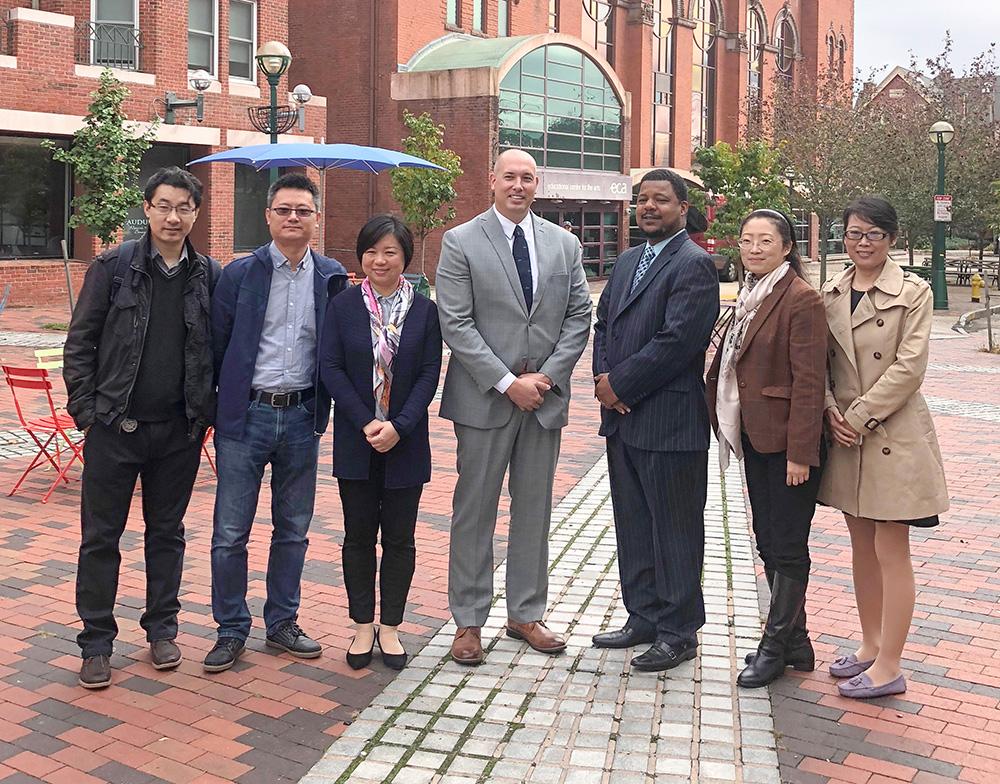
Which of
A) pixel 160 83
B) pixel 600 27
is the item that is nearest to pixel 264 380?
pixel 160 83

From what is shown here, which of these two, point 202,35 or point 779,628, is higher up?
point 202,35

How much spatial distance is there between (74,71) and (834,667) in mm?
22581

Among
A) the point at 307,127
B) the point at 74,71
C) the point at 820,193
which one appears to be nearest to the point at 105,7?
the point at 74,71

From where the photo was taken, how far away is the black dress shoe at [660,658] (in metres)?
4.99

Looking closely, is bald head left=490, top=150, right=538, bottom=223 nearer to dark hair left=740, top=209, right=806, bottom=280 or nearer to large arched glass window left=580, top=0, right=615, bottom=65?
dark hair left=740, top=209, right=806, bottom=280

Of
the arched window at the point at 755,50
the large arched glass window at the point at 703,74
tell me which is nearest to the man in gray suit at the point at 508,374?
the large arched glass window at the point at 703,74

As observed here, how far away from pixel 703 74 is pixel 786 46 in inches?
379

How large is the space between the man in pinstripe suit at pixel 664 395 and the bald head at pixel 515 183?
488mm

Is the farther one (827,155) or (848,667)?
(827,155)

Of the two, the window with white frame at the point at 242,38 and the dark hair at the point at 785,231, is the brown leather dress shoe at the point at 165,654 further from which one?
the window with white frame at the point at 242,38

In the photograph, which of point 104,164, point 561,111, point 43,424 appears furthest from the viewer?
point 561,111

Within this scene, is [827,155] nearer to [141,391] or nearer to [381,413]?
[381,413]

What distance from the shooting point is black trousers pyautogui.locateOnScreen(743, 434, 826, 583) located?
4.80m

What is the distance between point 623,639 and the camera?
5.31 meters
